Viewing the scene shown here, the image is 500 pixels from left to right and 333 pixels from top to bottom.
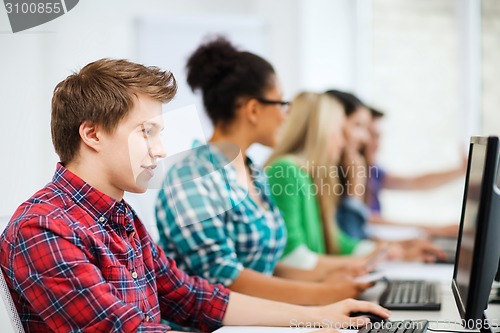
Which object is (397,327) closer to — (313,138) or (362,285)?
(362,285)

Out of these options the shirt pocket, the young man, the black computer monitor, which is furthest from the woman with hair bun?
the black computer monitor

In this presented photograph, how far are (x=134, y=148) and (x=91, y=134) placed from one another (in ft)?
0.27

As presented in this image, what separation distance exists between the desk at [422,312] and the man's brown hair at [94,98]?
0.53m

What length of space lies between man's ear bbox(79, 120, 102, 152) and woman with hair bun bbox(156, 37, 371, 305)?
52 centimetres

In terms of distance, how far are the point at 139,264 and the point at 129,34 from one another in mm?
2482

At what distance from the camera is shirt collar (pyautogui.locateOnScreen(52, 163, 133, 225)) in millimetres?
1285

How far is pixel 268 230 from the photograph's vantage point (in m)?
2.08

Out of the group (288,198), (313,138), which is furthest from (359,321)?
(313,138)

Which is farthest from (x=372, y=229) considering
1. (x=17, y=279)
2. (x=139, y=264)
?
(x=17, y=279)

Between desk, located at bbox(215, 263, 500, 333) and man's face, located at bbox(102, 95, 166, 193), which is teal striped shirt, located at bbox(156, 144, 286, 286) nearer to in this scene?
desk, located at bbox(215, 263, 500, 333)

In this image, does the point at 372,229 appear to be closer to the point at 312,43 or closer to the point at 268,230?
the point at 312,43

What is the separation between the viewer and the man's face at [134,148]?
131 cm

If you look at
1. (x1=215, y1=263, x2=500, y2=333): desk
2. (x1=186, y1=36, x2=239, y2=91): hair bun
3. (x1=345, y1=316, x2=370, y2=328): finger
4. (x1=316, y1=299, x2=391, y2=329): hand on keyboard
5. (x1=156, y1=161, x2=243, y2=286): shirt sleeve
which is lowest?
(x1=215, y1=263, x2=500, y2=333): desk

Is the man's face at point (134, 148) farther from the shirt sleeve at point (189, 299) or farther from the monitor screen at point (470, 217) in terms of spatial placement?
the monitor screen at point (470, 217)
